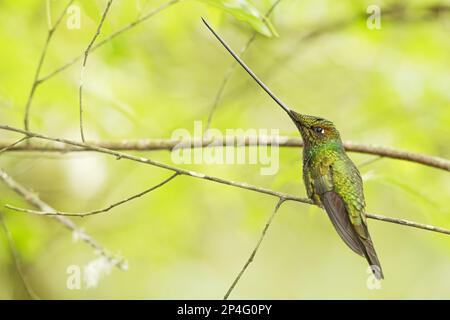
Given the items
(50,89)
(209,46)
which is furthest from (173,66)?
(50,89)

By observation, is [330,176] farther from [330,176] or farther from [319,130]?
[319,130]

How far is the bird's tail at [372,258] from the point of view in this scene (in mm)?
2005

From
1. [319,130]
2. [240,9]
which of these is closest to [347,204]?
[319,130]

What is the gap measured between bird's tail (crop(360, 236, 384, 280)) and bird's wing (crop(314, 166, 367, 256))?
0.06 feet

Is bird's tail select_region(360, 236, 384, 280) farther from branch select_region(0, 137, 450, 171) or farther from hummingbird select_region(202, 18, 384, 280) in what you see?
branch select_region(0, 137, 450, 171)

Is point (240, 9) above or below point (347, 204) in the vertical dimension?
above

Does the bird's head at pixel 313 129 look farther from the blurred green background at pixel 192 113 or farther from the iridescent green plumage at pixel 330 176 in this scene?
the blurred green background at pixel 192 113

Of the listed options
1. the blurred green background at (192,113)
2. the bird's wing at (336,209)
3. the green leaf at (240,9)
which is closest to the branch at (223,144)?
the blurred green background at (192,113)

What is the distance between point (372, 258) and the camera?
6.86ft

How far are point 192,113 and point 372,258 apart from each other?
2.97 meters

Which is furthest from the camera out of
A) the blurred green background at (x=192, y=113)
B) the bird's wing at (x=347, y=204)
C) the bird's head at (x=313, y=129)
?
the blurred green background at (x=192, y=113)

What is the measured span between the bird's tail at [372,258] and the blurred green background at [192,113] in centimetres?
84

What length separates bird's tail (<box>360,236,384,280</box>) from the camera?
6.58ft
